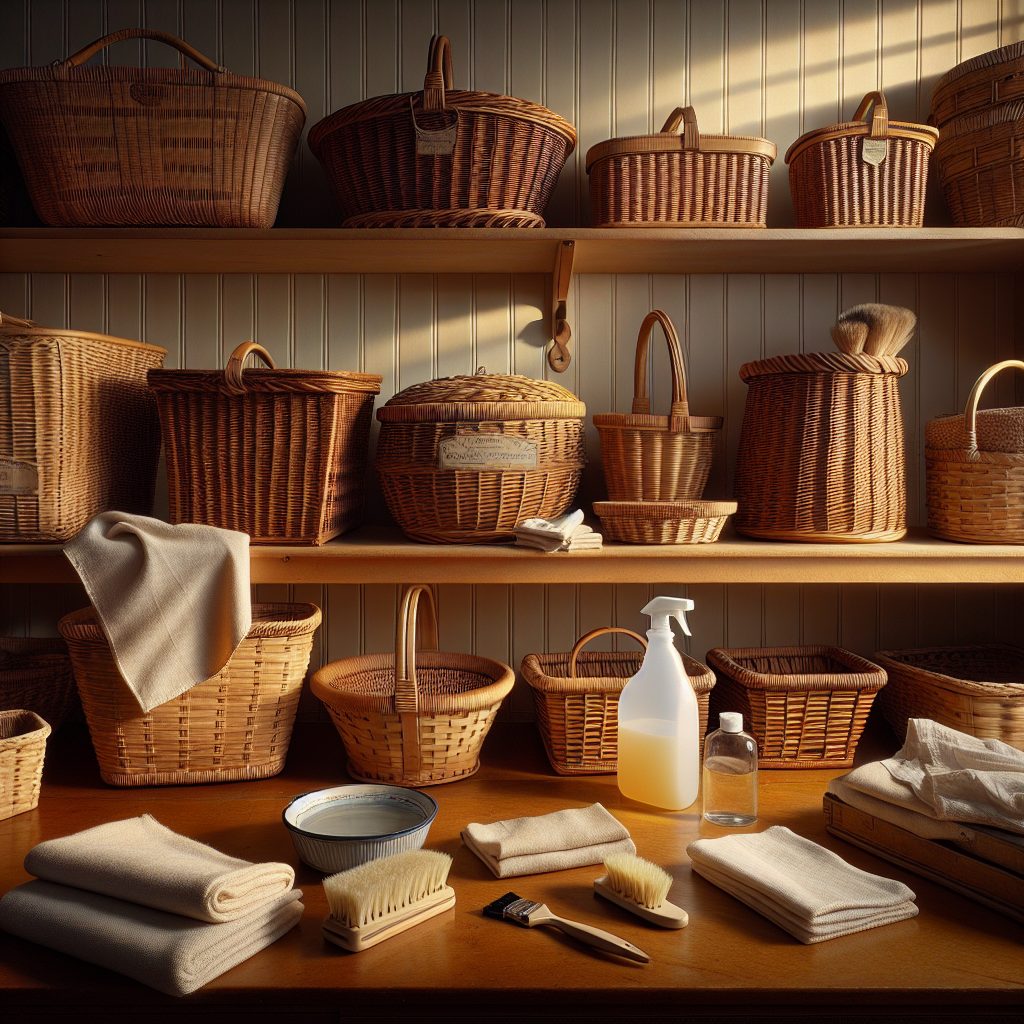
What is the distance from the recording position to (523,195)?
5.73 ft

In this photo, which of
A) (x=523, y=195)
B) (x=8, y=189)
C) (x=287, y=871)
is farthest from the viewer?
(x=8, y=189)

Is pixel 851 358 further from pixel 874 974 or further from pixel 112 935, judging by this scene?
pixel 112 935

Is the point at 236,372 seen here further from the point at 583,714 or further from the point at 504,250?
the point at 583,714

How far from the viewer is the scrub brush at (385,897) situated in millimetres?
1104

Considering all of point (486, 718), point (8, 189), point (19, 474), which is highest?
point (8, 189)

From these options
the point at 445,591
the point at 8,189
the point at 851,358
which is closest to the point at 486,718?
the point at 445,591

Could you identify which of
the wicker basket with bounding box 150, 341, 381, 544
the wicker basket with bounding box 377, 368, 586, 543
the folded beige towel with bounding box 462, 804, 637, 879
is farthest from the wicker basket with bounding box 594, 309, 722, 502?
the folded beige towel with bounding box 462, 804, 637, 879

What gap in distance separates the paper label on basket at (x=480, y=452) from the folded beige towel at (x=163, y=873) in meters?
0.75

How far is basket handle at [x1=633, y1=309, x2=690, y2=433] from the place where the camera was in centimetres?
172

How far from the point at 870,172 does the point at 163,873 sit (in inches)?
67.3

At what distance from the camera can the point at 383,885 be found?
→ 1.13 metres

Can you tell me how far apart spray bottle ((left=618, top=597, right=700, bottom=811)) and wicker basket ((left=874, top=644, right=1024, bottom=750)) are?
52 centimetres

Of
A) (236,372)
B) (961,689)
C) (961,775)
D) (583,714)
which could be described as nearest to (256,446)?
(236,372)

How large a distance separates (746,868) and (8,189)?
197 cm
